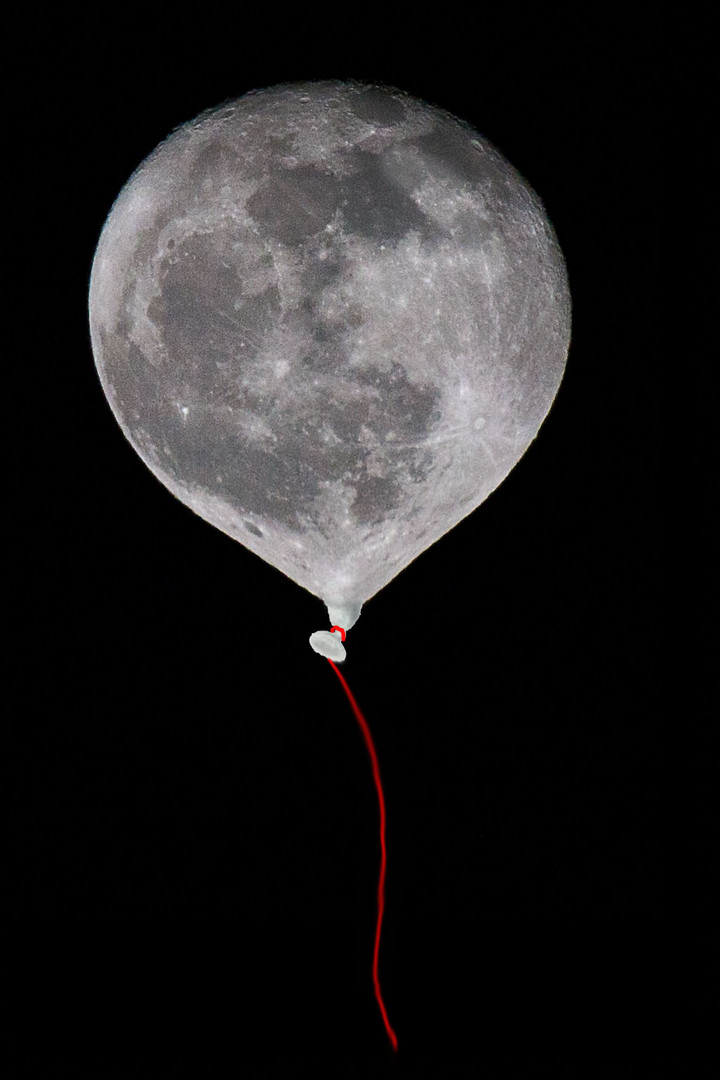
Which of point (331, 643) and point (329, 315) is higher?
point (329, 315)

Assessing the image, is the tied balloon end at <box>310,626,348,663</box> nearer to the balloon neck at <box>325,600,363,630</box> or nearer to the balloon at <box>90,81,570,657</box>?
the balloon neck at <box>325,600,363,630</box>

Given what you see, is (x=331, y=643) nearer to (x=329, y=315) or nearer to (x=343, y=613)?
(x=343, y=613)

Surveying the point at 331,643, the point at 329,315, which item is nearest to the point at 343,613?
the point at 331,643

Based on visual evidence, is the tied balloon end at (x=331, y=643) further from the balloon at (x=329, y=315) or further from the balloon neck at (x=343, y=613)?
the balloon at (x=329, y=315)

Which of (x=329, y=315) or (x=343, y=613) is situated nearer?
(x=329, y=315)

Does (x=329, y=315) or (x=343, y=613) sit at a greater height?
(x=329, y=315)

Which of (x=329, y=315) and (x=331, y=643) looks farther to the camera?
(x=331, y=643)

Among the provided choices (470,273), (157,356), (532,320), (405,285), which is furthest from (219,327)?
(532,320)
